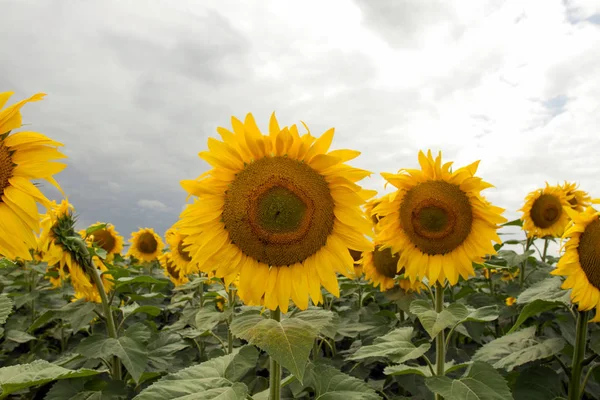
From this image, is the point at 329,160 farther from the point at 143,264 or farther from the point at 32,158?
the point at 143,264

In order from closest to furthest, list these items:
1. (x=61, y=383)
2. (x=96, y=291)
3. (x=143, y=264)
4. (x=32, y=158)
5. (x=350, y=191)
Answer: (x=32, y=158), (x=350, y=191), (x=61, y=383), (x=96, y=291), (x=143, y=264)

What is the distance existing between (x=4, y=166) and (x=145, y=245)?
8654 mm

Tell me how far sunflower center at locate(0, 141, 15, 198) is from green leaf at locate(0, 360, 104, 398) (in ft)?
3.76

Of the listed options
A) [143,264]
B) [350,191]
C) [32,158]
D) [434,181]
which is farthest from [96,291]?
Answer: [143,264]

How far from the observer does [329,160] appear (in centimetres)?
257

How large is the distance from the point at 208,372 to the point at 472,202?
2.86m

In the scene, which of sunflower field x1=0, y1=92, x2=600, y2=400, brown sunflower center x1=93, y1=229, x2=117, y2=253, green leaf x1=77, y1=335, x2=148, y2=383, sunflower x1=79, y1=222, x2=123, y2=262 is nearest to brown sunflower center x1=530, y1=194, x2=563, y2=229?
sunflower field x1=0, y1=92, x2=600, y2=400

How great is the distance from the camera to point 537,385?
145 inches

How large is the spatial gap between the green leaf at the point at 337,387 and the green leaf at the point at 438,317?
0.68 m

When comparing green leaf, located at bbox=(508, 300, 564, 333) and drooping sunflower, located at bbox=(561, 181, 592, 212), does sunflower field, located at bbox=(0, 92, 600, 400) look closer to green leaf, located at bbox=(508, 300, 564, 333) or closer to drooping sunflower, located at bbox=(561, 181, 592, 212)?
green leaf, located at bbox=(508, 300, 564, 333)

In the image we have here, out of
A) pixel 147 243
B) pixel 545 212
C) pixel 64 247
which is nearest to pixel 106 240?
pixel 147 243

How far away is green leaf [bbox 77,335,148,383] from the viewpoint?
12.3 ft

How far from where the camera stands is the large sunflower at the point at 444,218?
3.98 meters

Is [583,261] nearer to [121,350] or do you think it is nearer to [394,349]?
[394,349]
